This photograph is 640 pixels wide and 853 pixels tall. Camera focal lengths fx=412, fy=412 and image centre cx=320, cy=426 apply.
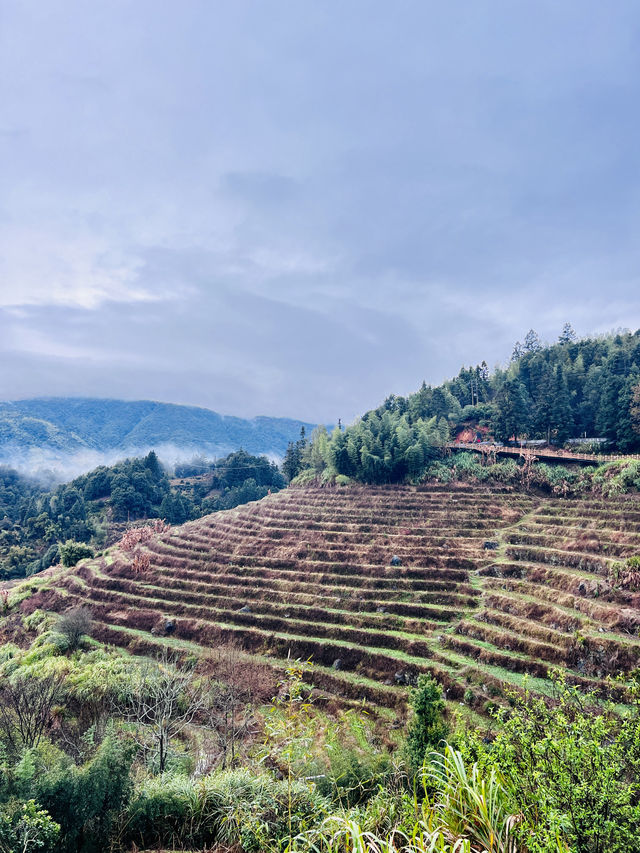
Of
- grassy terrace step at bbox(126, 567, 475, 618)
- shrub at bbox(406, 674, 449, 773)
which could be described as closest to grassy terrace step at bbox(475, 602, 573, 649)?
grassy terrace step at bbox(126, 567, 475, 618)

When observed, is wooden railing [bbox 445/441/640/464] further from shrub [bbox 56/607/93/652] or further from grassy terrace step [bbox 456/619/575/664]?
shrub [bbox 56/607/93/652]

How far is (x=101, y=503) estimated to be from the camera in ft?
Answer: 241

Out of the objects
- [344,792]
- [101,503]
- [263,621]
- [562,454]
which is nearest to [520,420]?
[562,454]

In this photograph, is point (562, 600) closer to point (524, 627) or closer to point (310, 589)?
point (524, 627)

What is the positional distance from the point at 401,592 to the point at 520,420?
30.5 metres

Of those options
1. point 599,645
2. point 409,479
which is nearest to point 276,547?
point 409,479

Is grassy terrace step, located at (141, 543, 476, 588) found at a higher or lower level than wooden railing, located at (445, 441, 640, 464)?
lower

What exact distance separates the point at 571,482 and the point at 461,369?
135ft

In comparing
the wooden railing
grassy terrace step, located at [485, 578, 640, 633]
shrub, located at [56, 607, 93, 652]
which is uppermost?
the wooden railing

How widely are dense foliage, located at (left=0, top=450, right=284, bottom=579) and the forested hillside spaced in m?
26.9

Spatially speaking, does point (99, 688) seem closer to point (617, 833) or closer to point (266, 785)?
point (266, 785)

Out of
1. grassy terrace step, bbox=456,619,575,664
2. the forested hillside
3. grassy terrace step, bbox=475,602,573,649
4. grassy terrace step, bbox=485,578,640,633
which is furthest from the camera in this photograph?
the forested hillside

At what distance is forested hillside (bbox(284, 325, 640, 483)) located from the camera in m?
43.8

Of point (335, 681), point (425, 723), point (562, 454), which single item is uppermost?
point (562, 454)
